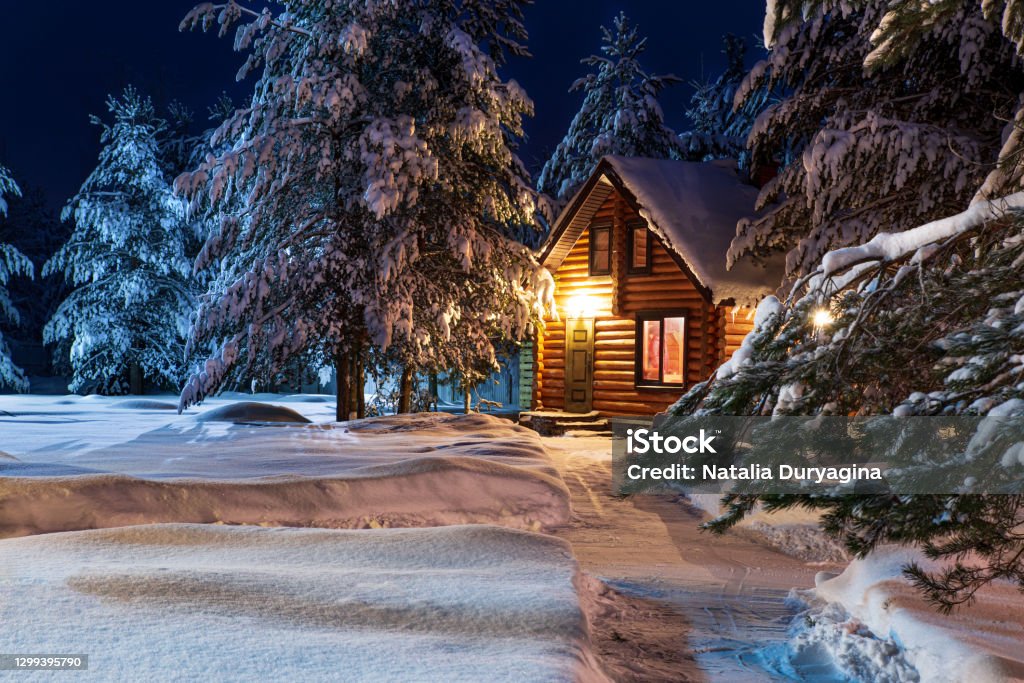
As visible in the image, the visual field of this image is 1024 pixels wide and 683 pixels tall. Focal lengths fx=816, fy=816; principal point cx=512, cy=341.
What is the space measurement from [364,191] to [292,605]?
1341 cm

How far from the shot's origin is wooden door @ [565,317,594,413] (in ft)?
75.3

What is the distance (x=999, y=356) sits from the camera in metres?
3.65

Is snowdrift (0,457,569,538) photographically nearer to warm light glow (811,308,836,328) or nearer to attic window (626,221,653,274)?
warm light glow (811,308,836,328)

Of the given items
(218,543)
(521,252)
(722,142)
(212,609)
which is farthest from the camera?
(722,142)

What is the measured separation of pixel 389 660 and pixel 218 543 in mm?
2790

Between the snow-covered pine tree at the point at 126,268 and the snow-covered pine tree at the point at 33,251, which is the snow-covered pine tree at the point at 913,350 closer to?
the snow-covered pine tree at the point at 126,268

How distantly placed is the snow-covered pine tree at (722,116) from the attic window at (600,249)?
1133 centimetres

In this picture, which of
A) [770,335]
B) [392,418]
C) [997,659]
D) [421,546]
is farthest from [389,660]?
[392,418]

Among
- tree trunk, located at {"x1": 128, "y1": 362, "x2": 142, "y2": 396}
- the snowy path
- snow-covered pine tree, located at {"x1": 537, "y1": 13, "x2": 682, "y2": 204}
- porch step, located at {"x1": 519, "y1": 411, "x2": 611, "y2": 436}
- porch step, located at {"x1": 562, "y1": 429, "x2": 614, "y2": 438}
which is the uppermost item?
snow-covered pine tree, located at {"x1": 537, "y1": 13, "x2": 682, "y2": 204}

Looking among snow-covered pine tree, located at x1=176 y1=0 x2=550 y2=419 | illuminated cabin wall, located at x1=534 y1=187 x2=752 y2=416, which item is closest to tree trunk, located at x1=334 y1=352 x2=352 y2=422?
snow-covered pine tree, located at x1=176 y1=0 x2=550 y2=419

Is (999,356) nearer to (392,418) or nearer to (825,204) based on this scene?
(825,204)

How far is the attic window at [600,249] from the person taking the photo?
22.8m

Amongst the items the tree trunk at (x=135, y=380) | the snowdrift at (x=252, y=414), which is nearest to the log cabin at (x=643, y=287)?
the snowdrift at (x=252, y=414)

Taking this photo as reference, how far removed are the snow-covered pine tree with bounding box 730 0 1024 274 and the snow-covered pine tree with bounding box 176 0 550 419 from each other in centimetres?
568
